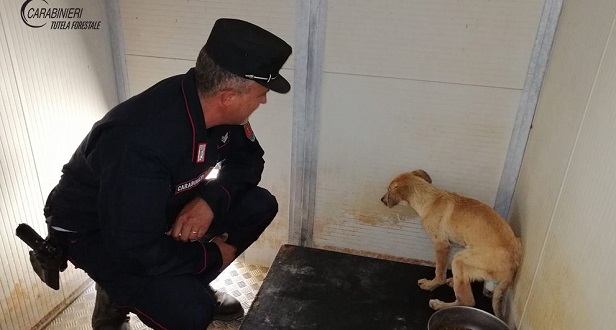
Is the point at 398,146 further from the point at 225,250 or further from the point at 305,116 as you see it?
the point at 225,250

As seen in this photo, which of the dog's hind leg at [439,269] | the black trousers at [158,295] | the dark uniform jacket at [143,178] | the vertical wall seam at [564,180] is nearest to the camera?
the vertical wall seam at [564,180]

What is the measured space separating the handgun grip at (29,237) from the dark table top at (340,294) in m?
0.89

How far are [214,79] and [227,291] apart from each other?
53.4 inches

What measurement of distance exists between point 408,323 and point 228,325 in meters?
0.90

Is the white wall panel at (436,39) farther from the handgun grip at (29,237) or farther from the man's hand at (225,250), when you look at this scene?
the handgun grip at (29,237)

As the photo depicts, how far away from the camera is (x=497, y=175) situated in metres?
2.32

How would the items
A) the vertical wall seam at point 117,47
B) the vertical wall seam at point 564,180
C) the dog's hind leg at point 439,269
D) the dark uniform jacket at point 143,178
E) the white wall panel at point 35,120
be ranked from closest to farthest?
the vertical wall seam at point 564,180
the dark uniform jacket at point 143,178
the white wall panel at point 35,120
the dog's hind leg at point 439,269
the vertical wall seam at point 117,47

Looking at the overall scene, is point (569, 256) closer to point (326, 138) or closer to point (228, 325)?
point (326, 138)

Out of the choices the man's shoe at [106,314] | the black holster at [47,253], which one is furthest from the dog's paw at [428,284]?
the black holster at [47,253]

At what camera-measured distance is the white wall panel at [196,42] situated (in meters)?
2.23

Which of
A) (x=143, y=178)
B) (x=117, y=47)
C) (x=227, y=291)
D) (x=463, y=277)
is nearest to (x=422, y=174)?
(x=463, y=277)

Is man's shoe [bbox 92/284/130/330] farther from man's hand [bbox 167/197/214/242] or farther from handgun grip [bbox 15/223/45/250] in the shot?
man's hand [bbox 167/197/214/242]

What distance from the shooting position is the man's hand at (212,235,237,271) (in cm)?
199

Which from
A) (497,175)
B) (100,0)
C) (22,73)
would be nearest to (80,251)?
(22,73)
